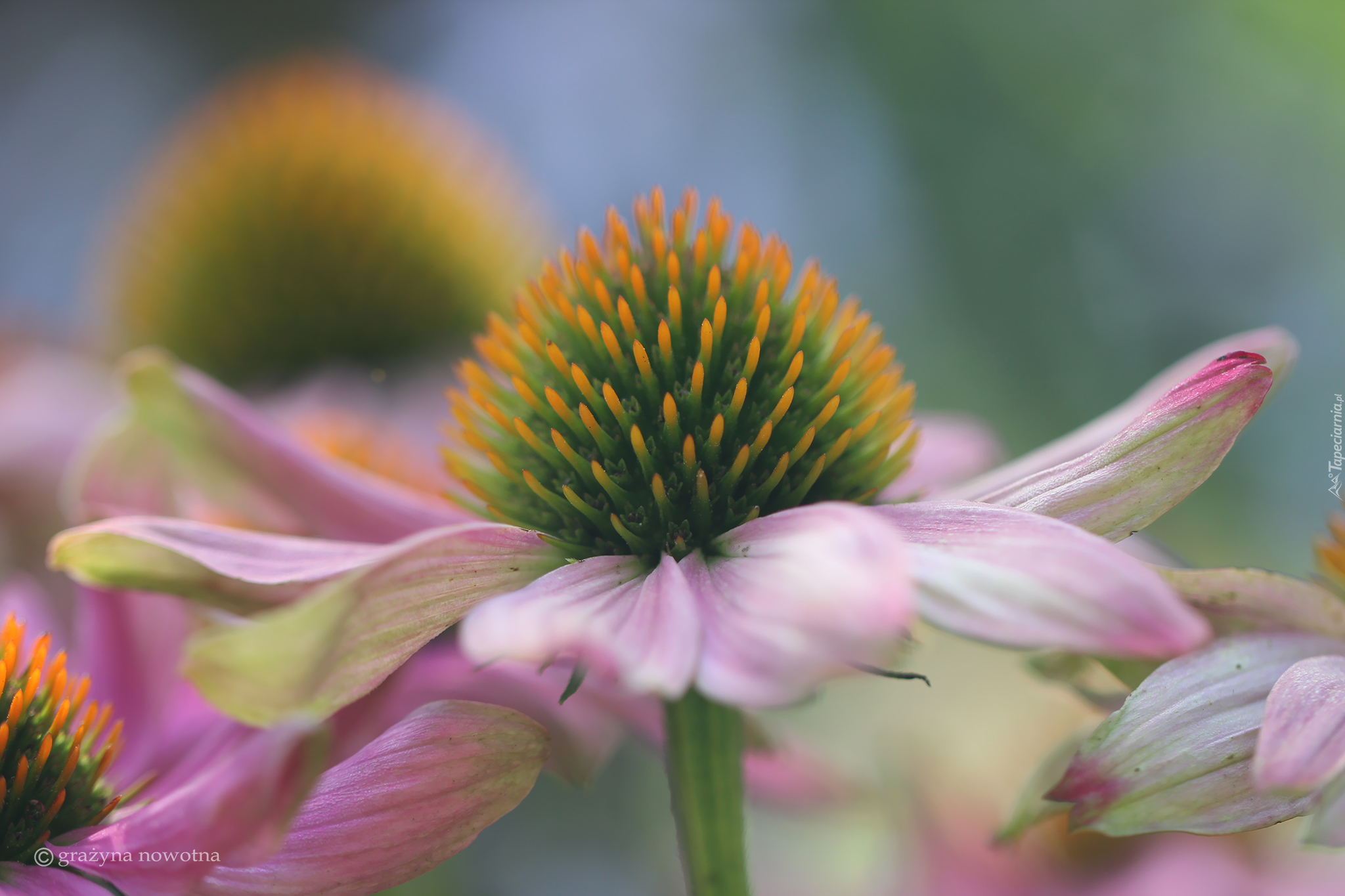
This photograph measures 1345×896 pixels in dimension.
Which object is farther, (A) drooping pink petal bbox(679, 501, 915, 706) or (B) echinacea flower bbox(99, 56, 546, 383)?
(B) echinacea flower bbox(99, 56, 546, 383)

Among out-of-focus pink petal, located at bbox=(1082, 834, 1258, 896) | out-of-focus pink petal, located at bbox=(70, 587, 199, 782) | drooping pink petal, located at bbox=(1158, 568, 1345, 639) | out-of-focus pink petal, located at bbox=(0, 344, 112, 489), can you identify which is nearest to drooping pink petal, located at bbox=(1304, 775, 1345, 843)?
drooping pink petal, located at bbox=(1158, 568, 1345, 639)

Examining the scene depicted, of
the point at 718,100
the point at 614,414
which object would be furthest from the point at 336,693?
the point at 718,100

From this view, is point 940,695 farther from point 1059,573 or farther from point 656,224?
point 1059,573

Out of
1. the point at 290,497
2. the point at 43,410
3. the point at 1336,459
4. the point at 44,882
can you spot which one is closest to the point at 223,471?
the point at 290,497

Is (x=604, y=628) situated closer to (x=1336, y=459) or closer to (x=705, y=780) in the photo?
(x=705, y=780)

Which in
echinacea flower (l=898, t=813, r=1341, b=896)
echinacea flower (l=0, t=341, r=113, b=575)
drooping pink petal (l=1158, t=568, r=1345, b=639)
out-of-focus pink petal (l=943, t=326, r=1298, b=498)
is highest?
echinacea flower (l=0, t=341, r=113, b=575)

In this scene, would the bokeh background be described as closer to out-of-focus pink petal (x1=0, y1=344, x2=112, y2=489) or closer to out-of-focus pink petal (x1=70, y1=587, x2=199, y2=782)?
out-of-focus pink petal (x1=70, y1=587, x2=199, y2=782)

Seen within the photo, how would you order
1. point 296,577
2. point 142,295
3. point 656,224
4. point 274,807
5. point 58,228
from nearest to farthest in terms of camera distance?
1. point 274,807
2. point 296,577
3. point 656,224
4. point 142,295
5. point 58,228
